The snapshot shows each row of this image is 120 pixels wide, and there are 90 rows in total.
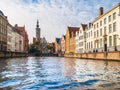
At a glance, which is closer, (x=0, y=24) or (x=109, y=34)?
(x=109, y=34)

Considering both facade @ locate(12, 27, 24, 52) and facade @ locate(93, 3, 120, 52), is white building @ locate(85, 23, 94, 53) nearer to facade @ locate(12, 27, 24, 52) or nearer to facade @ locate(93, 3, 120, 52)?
facade @ locate(93, 3, 120, 52)

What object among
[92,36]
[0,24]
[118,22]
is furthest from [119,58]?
[0,24]

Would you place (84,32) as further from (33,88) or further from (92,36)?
(33,88)

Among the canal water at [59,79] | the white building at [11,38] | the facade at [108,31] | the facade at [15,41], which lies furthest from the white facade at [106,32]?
the facade at [15,41]

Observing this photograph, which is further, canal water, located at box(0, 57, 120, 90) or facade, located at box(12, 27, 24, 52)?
facade, located at box(12, 27, 24, 52)

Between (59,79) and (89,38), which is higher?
(89,38)

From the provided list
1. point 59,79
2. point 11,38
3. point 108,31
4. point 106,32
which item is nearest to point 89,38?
point 106,32

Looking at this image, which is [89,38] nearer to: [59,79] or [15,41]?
[15,41]

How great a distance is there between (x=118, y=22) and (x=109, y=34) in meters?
5.52

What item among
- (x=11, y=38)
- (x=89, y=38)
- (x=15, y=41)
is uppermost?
(x=11, y=38)

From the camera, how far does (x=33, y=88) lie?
8828mm

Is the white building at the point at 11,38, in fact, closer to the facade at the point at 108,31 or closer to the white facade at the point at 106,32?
the white facade at the point at 106,32

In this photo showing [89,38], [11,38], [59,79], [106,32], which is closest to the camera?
[59,79]

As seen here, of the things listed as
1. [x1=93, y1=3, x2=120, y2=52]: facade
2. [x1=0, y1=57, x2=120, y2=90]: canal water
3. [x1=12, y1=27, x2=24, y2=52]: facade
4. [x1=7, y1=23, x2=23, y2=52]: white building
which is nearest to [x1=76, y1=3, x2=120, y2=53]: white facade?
[x1=93, y1=3, x2=120, y2=52]: facade
